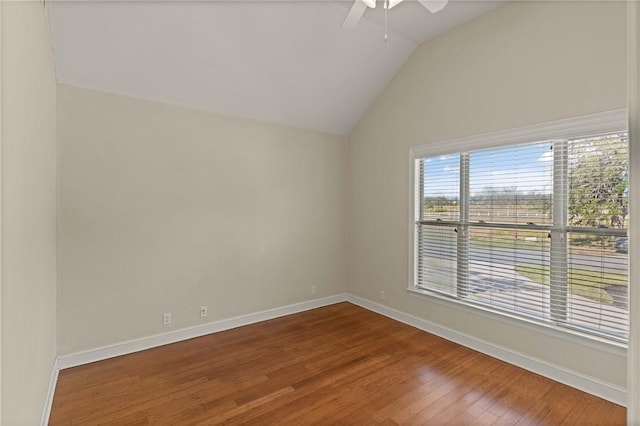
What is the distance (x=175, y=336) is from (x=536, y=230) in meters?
3.73

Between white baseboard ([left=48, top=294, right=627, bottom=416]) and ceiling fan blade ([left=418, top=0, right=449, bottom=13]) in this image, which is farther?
white baseboard ([left=48, top=294, right=627, bottom=416])

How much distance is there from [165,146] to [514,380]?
3917 mm

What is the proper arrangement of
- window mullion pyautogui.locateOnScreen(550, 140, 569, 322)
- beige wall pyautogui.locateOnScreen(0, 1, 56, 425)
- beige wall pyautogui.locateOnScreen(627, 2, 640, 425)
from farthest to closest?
window mullion pyautogui.locateOnScreen(550, 140, 569, 322) < beige wall pyautogui.locateOnScreen(0, 1, 56, 425) < beige wall pyautogui.locateOnScreen(627, 2, 640, 425)

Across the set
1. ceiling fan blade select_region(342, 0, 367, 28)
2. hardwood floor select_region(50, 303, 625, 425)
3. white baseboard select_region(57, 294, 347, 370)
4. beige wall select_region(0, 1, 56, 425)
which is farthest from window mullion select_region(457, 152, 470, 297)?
beige wall select_region(0, 1, 56, 425)

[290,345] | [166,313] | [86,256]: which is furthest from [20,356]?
[290,345]

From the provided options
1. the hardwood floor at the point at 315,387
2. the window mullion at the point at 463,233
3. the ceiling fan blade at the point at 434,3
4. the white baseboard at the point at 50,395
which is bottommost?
the hardwood floor at the point at 315,387

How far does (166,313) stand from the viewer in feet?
10.9

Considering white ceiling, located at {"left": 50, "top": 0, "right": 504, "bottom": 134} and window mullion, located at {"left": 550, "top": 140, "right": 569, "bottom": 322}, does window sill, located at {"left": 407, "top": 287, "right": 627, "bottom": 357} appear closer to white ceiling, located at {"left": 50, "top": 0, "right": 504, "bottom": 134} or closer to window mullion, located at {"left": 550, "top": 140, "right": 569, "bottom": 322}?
window mullion, located at {"left": 550, "top": 140, "right": 569, "bottom": 322}

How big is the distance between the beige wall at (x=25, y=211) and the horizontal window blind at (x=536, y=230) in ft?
11.0

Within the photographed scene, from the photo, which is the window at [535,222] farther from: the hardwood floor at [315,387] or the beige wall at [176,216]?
the beige wall at [176,216]

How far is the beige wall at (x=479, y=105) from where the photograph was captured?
8.02 ft

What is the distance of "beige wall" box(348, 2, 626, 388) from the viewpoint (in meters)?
2.45

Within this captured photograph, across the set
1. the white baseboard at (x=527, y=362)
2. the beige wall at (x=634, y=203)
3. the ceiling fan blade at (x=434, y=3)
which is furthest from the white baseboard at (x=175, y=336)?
the beige wall at (x=634, y=203)

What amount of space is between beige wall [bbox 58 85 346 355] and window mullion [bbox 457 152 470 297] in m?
1.88
